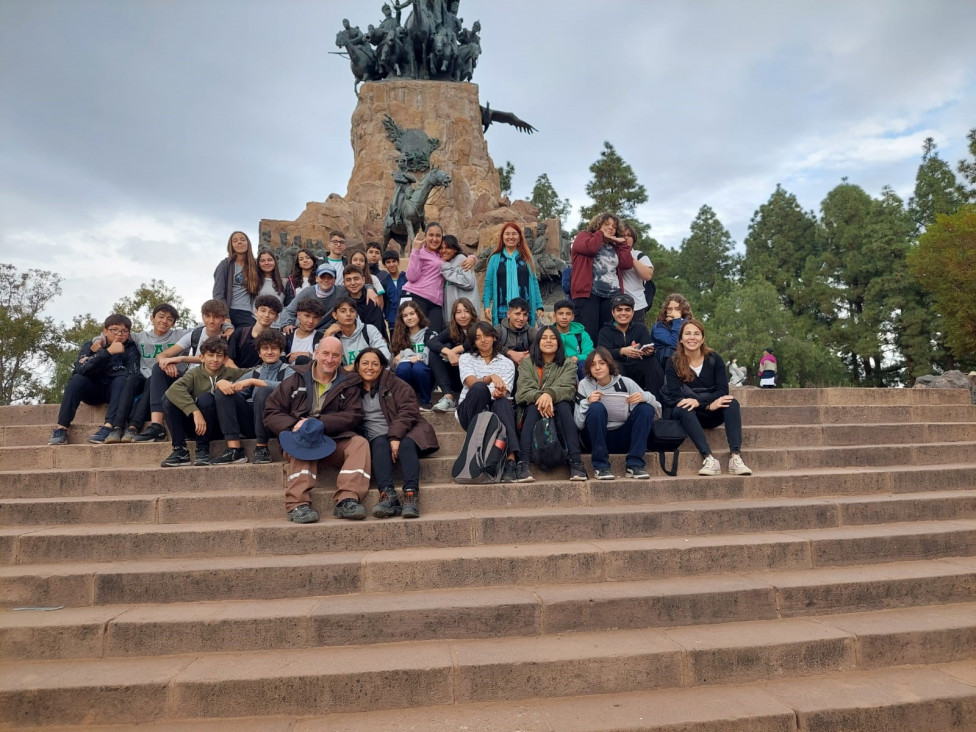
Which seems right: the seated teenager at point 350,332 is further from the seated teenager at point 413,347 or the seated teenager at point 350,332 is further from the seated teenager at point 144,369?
the seated teenager at point 144,369

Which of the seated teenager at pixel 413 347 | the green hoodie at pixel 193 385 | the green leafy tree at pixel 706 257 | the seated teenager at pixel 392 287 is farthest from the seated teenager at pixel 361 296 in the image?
the green leafy tree at pixel 706 257

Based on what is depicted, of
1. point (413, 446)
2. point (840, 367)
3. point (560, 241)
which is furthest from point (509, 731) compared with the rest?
point (840, 367)

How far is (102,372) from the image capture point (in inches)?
246

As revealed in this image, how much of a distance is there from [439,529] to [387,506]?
16.2 inches

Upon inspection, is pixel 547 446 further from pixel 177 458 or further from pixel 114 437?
pixel 114 437

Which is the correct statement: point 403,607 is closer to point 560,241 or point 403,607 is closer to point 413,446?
point 413,446

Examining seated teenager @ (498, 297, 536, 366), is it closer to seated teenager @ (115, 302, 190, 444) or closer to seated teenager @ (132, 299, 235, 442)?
seated teenager @ (132, 299, 235, 442)

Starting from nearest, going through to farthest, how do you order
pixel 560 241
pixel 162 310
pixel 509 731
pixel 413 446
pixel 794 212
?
pixel 509 731 → pixel 413 446 → pixel 162 310 → pixel 560 241 → pixel 794 212

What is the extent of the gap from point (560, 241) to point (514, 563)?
39.3 ft

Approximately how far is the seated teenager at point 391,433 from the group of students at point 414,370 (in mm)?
11

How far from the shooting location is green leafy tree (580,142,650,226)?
41.1 m

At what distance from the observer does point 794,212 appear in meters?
41.5

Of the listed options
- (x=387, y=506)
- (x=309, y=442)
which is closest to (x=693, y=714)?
(x=387, y=506)

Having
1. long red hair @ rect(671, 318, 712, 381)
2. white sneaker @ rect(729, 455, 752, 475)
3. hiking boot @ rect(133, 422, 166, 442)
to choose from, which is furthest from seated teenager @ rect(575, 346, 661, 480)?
hiking boot @ rect(133, 422, 166, 442)
